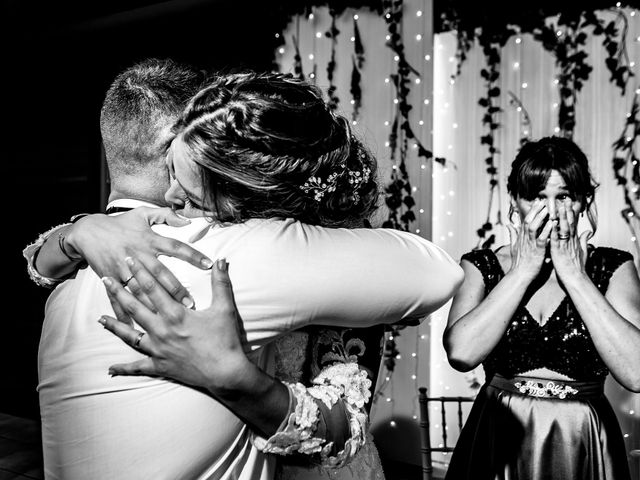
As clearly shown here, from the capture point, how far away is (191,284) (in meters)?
0.85

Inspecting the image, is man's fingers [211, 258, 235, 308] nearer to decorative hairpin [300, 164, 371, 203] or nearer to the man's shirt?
the man's shirt

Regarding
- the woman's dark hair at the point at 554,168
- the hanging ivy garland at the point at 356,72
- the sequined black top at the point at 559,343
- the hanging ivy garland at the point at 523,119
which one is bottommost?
the sequined black top at the point at 559,343

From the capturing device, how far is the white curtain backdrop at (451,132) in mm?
4410

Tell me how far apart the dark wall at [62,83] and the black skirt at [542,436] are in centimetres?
409

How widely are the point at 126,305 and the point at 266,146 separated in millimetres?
293

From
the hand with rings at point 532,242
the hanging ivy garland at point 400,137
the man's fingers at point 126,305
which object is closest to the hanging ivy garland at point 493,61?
the hanging ivy garland at point 400,137

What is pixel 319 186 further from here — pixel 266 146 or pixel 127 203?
pixel 127 203

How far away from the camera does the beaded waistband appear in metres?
1.78

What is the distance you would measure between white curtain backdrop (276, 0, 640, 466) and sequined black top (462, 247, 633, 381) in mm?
2703

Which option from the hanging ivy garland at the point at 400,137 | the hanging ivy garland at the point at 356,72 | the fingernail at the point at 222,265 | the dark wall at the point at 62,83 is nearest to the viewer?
the fingernail at the point at 222,265

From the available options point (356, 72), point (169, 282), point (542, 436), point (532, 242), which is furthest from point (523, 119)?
point (169, 282)

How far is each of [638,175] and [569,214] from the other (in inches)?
109


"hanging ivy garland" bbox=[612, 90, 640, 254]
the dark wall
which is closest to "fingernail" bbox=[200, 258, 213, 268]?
"hanging ivy garland" bbox=[612, 90, 640, 254]

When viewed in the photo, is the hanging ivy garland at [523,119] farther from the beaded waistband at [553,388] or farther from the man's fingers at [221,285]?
the man's fingers at [221,285]
